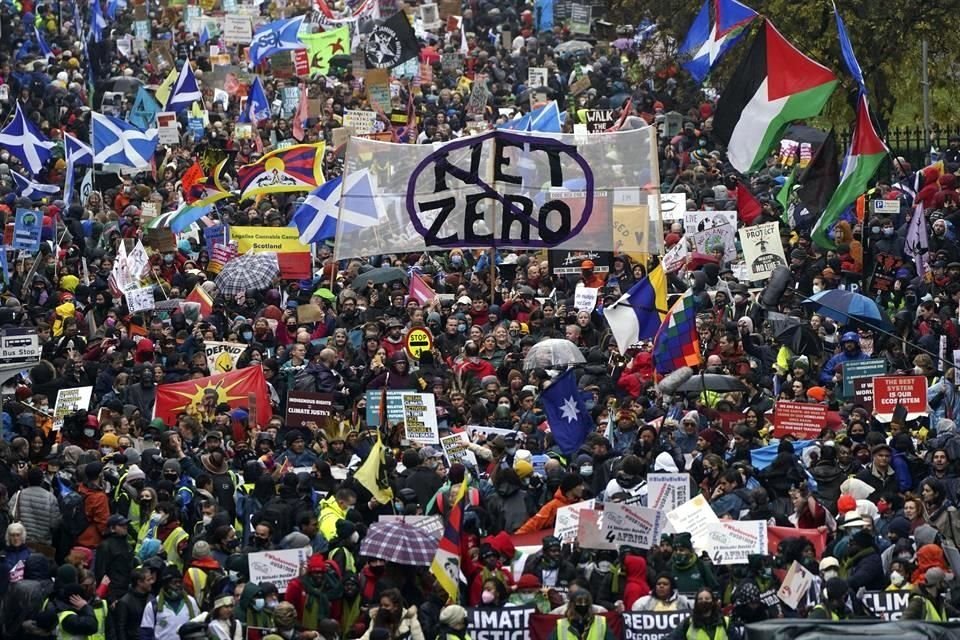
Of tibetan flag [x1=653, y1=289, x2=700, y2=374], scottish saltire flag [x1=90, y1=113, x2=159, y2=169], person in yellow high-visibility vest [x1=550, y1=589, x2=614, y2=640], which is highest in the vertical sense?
scottish saltire flag [x1=90, y1=113, x2=159, y2=169]

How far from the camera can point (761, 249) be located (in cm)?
2686

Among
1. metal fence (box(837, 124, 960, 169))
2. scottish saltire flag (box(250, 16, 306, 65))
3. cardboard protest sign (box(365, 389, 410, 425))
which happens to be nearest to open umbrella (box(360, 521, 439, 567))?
cardboard protest sign (box(365, 389, 410, 425))

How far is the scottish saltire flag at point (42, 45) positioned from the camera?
4375 centimetres

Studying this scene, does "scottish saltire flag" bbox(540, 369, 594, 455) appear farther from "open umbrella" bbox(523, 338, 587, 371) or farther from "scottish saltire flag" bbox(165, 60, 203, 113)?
"scottish saltire flag" bbox(165, 60, 203, 113)

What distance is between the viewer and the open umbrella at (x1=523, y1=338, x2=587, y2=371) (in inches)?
943

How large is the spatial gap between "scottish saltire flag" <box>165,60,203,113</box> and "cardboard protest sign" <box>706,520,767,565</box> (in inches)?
840

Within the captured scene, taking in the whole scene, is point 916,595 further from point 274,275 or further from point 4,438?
point 274,275

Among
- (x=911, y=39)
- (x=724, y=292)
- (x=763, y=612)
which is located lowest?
(x=763, y=612)

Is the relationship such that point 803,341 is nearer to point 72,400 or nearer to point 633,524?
point 633,524

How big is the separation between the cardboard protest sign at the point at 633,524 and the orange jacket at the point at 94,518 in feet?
13.0

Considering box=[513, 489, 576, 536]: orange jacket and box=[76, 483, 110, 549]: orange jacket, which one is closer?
box=[513, 489, 576, 536]: orange jacket

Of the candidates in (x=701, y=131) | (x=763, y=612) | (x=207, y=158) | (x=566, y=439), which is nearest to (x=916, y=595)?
(x=763, y=612)

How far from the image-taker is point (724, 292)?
25766 millimetres

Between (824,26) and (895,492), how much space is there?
1679cm
